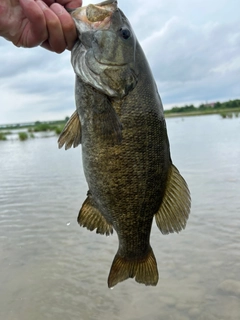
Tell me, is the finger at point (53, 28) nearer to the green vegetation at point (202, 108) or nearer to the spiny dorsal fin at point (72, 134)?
the spiny dorsal fin at point (72, 134)

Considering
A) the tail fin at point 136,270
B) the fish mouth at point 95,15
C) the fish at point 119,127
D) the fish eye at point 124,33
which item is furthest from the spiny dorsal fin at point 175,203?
the fish mouth at point 95,15

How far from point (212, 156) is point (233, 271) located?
9.99 meters

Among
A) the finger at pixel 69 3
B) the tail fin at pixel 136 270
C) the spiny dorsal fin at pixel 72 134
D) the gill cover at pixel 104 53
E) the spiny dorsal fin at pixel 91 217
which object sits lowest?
the tail fin at pixel 136 270

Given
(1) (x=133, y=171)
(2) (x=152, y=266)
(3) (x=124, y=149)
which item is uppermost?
(3) (x=124, y=149)

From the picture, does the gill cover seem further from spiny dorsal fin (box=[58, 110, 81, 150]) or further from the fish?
spiny dorsal fin (box=[58, 110, 81, 150])

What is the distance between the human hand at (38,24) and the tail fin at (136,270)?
161 centimetres

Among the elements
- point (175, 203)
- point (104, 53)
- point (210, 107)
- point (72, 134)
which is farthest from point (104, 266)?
point (210, 107)

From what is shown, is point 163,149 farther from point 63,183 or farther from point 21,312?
point 63,183

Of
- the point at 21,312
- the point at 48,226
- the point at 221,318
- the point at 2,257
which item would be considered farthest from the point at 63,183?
the point at 221,318

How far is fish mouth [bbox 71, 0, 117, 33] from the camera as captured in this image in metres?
2.34

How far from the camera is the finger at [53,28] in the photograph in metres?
2.22

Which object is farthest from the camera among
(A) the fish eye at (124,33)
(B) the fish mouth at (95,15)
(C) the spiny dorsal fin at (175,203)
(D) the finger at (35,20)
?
(C) the spiny dorsal fin at (175,203)

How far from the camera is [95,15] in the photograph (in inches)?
93.8

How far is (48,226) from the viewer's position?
736cm
